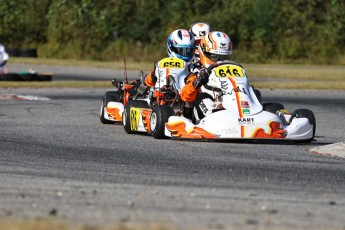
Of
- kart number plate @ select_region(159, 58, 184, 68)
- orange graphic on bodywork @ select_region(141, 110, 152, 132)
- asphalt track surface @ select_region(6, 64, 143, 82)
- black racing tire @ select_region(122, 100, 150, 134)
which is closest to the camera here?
orange graphic on bodywork @ select_region(141, 110, 152, 132)

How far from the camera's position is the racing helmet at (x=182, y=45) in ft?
47.5

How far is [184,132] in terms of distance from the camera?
12.3m

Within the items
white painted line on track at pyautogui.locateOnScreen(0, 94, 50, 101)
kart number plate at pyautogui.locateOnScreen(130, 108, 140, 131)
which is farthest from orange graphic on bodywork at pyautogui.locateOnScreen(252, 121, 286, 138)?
white painted line on track at pyautogui.locateOnScreen(0, 94, 50, 101)

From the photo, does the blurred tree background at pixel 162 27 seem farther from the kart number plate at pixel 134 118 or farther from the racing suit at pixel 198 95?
the racing suit at pixel 198 95

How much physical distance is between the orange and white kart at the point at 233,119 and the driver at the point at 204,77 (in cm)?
9

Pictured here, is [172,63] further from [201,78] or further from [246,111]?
A: [246,111]

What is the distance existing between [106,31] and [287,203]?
33.3m

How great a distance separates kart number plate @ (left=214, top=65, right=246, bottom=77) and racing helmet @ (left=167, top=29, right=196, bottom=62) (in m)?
1.88

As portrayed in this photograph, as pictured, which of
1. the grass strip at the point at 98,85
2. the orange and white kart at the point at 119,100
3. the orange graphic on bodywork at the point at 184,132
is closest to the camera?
the orange graphic on bodywork at the point at 184,132

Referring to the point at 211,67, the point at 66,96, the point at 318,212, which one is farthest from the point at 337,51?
the point at 318,212

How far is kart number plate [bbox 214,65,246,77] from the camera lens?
1253cm

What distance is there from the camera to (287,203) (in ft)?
24.0

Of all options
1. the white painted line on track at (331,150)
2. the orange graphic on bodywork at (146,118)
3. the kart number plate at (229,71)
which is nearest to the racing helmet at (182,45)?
the orange graphic on bodywork at (146,118)

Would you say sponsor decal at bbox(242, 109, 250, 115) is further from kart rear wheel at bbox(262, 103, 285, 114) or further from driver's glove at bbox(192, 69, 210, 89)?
kart rear wheel at bbox(262, 103, 285, 114)
